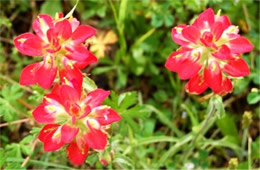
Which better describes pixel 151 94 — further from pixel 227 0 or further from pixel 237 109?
pixel 227 0

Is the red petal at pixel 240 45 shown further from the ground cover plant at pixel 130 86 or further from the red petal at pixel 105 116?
the red petal at pixel 105 116

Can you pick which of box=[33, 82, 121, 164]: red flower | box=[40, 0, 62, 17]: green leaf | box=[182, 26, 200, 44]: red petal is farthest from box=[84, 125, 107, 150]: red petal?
box=[40, 0, 62, 17]: green leaf

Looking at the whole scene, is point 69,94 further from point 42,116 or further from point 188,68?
point 188,68

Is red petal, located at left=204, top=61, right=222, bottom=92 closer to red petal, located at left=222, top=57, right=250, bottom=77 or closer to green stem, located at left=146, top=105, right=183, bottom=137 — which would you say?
red petal, located at left=222, top=57, right=250, bottom=77

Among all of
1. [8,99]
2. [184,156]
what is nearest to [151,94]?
[184,156]

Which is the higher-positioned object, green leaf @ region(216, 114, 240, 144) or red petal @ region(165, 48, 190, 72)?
red petal @ region(165, 48, 190, 72)

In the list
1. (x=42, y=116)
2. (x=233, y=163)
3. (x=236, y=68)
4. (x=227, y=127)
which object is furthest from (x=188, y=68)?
(x=227, y=127)
